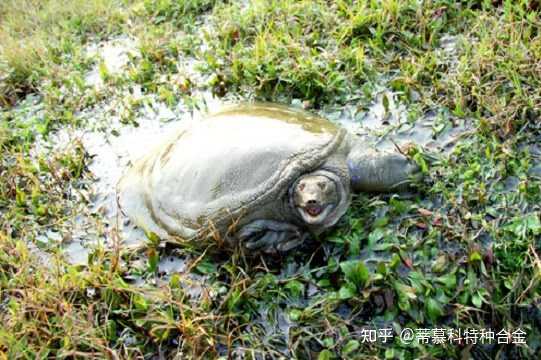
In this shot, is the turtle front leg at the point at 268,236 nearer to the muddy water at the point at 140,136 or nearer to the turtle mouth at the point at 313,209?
the turtle mouth at the point at 313,209

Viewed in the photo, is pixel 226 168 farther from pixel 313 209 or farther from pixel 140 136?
pixel 140 136

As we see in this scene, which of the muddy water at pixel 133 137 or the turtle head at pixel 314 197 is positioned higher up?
the turtle head at pixel 314 197

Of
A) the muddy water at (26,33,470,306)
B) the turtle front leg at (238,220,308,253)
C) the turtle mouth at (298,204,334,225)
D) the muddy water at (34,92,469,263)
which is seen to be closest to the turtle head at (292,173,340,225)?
the turtle mouth at (298,204,334,225)

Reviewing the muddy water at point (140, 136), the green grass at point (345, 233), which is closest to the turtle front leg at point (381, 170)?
the green grass at point (345, 233)

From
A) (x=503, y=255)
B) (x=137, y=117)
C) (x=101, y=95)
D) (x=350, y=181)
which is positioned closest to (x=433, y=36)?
(x=350, y=181)

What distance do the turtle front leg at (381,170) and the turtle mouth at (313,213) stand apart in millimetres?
313

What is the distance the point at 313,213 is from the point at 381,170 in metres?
0.44

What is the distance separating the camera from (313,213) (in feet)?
8.52

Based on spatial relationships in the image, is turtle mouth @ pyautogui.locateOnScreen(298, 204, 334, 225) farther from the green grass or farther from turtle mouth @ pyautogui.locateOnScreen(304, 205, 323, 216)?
the green grass

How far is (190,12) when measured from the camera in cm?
483

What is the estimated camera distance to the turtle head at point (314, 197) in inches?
101

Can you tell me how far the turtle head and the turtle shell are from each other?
56 mm

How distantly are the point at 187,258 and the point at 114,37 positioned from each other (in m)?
2.93

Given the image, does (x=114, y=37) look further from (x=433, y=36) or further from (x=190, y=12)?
(x=433, y=36)
